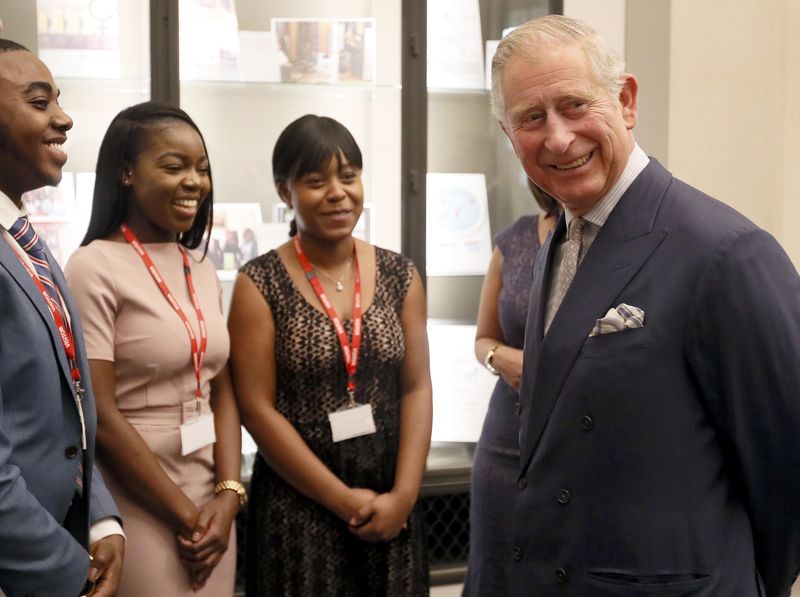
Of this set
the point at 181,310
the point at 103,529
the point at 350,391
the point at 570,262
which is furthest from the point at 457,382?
the point at 570,262

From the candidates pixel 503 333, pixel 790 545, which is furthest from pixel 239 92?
pixel 790 545

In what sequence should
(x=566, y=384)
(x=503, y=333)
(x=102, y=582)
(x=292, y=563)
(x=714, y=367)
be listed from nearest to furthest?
1. (x=714, y=367)
2. (x=566, y=384)
3. (x=102, y=582)
4. (x=292, y=563)
5. (x=503, y=333)

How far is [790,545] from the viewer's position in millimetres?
1457

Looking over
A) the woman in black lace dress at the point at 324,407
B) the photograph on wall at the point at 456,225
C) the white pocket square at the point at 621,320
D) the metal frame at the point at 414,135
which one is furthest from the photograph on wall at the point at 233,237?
the white pocket square at the point at 621,320

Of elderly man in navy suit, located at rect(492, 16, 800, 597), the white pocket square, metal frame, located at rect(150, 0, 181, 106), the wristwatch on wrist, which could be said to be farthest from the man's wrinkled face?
metal frame, located at rect(150, 0, 181, 106)

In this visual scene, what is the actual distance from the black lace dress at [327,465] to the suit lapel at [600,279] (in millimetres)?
972

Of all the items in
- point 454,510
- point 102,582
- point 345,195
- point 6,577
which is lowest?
point 454,510

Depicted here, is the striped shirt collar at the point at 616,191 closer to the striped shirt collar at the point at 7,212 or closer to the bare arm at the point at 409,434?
the striped shirt collar at the point at 7,212

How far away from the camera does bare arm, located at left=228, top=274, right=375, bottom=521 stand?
7.82ft

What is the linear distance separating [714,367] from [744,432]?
11cm

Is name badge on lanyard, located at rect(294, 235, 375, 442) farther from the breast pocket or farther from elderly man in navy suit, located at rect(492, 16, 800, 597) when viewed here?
the breast pocket

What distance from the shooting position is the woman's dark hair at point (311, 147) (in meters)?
2.51

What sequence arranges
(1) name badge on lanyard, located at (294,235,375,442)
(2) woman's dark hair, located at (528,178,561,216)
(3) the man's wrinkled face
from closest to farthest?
(3) the man's wrinkled face → (1) name badge on lanyard, located at (294,235,375,442) → (2) woman's dark hair, located at (528,178,561,216)

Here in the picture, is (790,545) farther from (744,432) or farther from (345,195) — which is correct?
(345,195)
